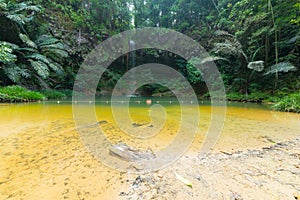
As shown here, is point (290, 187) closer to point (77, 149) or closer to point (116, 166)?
point (116, 166)

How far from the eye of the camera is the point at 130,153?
1494 mm

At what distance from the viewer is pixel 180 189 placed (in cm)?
95

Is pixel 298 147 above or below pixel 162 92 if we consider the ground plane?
below

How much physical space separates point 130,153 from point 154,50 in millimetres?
15381

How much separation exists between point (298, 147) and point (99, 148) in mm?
2229

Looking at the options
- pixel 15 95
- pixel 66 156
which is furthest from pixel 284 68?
pixel 15 95

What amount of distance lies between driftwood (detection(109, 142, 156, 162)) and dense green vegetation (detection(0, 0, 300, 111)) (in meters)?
5.91

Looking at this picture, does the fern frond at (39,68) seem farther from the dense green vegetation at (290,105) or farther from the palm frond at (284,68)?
the palm frond at (284,68)

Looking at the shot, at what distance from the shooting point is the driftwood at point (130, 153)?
141 centimetres

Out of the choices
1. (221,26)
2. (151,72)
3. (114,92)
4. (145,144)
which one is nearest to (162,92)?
(151,72)

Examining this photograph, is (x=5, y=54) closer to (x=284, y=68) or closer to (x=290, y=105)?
(x=290, y=105)

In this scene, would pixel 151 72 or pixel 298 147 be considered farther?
pixel 151 72

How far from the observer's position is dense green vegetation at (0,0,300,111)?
7.19 meters

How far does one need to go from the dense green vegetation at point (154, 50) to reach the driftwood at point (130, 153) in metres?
5.91
